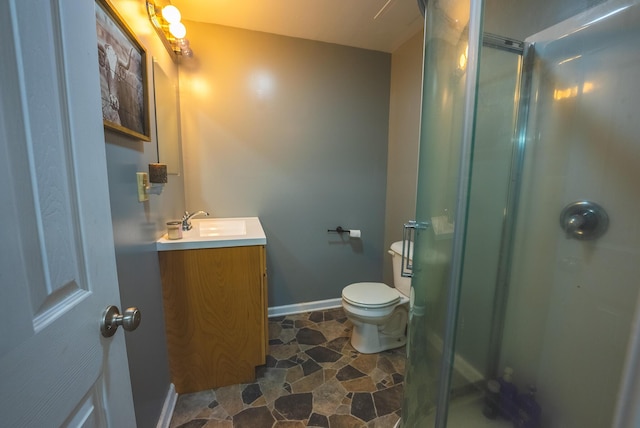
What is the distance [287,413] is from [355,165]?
74.4 inches

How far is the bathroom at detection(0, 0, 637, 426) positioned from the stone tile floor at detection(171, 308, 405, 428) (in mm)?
638

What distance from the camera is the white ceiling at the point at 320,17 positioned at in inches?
65.4

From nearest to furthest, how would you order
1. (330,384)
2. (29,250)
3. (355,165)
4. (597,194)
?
(29,250) → (597,194) → (330,384) → (355,165)

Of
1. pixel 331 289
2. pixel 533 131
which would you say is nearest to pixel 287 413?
pixel 331 289

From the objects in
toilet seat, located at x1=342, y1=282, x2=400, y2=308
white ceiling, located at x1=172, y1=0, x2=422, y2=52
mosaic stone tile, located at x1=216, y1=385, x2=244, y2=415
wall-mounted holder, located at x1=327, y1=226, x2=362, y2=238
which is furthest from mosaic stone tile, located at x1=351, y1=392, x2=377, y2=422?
white ceiling, located at x1=172, y1=0, x2=422, y2=52

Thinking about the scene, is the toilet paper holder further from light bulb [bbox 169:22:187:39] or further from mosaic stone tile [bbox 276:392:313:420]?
light bulb [bbox 169:22:187:39]

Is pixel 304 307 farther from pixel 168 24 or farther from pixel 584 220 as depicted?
pixel 168 24

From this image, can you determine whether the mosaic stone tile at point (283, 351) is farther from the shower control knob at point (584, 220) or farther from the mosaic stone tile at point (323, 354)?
the shower control knob at point (584, 220)

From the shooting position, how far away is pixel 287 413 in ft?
4.34

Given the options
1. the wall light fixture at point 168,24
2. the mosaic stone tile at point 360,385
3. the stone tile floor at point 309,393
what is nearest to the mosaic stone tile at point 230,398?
the stone tile floor at point 309,393

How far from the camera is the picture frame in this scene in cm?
84

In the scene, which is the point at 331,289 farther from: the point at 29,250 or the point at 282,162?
the point at 29,250

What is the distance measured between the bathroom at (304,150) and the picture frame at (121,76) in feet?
1.45

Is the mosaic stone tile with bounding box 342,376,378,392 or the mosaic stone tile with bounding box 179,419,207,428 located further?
the mosaic stone tile with bounding box 342,376,378,392
